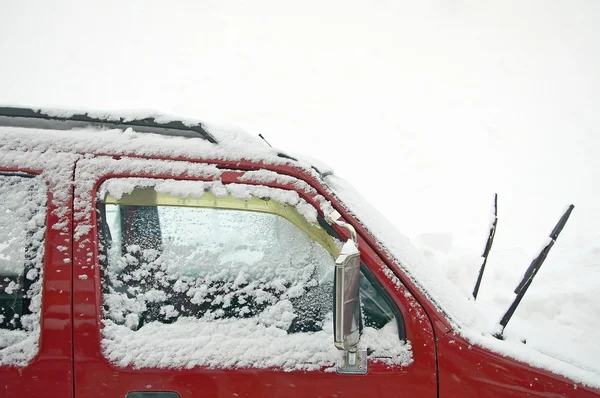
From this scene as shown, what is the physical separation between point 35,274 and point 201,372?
2.23ft

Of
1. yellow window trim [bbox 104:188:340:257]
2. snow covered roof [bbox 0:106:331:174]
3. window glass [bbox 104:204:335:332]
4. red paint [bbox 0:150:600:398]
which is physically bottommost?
red paint [bbox 0:150:600:398]

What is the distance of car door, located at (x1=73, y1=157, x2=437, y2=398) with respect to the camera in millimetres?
1759

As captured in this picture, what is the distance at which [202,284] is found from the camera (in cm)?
192

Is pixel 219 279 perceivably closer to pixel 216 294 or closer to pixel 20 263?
pixel 216 294

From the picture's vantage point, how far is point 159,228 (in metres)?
1.92

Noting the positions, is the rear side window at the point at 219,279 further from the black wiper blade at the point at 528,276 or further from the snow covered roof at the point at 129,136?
the black wiper blade at the point at 528,276

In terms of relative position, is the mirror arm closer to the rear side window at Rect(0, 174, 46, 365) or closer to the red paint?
the red paint

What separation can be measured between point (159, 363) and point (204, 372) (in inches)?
6.3

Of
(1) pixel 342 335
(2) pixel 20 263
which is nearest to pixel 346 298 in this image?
(1) pixel 342 335

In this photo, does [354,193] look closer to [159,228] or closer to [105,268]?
[159,228]

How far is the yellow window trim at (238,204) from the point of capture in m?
1.92

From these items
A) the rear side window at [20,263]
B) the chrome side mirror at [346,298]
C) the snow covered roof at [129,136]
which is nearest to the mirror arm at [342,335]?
the chrome side mirror at [346,298]

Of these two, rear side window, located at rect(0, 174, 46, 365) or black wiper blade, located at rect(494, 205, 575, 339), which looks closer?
rear side window, located at rect(0, 174, 46, 365)

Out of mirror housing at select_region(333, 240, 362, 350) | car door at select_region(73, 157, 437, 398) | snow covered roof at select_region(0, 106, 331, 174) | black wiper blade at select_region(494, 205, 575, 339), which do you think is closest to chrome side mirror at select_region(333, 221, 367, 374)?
mirror housing at select_region(333, 240, 362, 350)
